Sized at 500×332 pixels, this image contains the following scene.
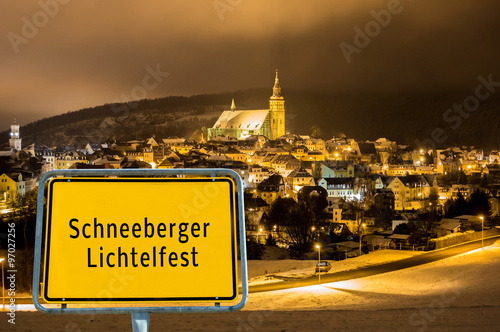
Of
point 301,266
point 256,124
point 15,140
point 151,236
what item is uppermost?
point 256,124

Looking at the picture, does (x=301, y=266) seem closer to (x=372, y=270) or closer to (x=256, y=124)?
(x=372, y=270)

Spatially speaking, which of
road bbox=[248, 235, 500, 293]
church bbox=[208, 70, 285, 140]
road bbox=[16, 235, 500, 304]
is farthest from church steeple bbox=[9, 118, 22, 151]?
road bbox=[248, 235, 500, 293]

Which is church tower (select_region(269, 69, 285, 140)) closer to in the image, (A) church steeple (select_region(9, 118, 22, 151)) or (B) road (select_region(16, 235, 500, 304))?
(A) church steeple (select_region(9, 118, 22, 151))

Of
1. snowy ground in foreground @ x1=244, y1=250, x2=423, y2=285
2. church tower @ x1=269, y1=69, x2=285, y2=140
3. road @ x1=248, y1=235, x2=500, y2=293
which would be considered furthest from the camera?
church tower @ x1=269, y1=69, x2=285, y2=140

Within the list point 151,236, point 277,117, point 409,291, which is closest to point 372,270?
point 409,291

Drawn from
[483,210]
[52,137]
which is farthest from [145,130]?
[483,210]
